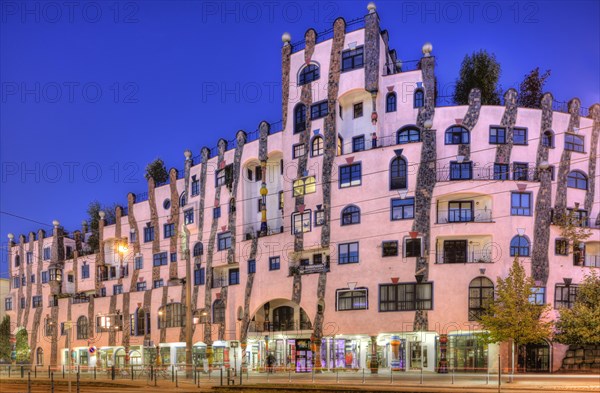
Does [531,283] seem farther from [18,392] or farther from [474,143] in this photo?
[18,392]

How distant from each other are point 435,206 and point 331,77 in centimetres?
1485

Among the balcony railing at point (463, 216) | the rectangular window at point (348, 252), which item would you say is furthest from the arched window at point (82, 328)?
the balcony railing at point (463, 216)

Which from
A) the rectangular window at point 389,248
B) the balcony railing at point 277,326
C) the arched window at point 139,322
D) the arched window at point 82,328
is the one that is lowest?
the arched window at point 82,328

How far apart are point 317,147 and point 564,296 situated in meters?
23.5

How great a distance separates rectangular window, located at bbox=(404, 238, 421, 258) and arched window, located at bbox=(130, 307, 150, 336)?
3221 centimetres

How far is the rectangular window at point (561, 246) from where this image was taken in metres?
50.2

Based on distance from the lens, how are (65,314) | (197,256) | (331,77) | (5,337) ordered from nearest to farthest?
1. (331,77)
2. (197,256)
3. (65,314)
4. (5,337)

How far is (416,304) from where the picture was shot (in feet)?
161

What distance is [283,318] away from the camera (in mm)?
58938

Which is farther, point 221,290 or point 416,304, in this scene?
point 221,290

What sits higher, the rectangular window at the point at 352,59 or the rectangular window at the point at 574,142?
the rectangular window at the point at 352,59

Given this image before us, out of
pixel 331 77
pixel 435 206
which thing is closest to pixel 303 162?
pixel 331 77

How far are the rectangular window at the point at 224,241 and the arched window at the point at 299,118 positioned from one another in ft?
41.9

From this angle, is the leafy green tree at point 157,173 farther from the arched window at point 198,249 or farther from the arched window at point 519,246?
the arched window at point 519,246
